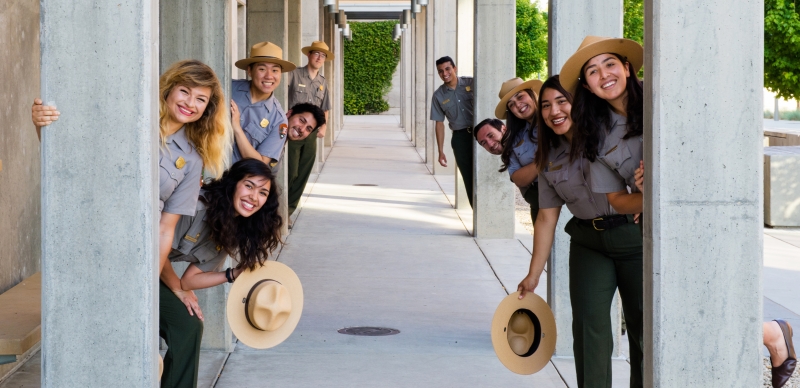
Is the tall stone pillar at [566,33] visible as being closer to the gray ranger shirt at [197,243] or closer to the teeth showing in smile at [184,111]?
the gray ranger shirt at [197,243]

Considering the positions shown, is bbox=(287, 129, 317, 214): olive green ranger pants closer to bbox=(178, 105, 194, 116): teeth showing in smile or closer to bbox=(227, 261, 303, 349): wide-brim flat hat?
bbox=(227, 261, 303, 349): wide-brim flat hat

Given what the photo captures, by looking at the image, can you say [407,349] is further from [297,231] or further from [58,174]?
[297,231]

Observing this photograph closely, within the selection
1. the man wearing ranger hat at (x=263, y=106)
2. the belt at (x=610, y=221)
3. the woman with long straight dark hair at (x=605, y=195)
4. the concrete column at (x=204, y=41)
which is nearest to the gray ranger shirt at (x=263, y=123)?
the man wearing ranger hat at (x=263, y=106)

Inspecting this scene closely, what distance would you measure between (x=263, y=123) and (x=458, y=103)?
4.69 metres

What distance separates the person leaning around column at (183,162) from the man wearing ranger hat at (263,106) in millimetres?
2553

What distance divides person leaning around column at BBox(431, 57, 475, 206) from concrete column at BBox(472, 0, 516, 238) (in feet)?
1.45

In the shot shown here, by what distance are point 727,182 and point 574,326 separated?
4.85 ft

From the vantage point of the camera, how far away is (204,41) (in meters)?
6.31

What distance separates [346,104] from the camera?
1999 inches

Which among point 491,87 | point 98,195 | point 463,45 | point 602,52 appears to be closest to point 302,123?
point 491,87

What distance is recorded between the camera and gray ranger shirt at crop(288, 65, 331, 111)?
39.4 ft

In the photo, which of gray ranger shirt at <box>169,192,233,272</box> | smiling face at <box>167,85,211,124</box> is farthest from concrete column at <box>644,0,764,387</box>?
gray ranger shirt at <box>169,192,233,272</box>

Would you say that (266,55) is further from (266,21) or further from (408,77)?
(408,77)

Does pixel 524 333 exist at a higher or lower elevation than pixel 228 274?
lower
